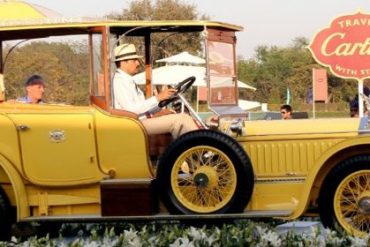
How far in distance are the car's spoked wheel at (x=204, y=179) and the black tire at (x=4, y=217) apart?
1.43 meters

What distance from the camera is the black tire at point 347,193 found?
6160 mm

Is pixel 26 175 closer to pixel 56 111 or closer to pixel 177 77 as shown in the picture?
pixel 56 111

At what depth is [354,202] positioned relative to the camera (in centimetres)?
623

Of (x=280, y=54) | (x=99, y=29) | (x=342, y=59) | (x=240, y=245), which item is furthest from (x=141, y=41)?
(x=280, y=54)

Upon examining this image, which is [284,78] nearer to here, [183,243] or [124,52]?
[124,52]

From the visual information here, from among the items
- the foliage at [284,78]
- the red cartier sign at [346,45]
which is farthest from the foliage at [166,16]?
the foliage at [284,78]

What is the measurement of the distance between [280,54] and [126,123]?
1852 inches

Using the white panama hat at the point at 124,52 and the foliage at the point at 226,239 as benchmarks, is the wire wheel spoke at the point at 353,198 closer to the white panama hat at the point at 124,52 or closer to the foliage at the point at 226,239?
the foliage at the point at 226,239

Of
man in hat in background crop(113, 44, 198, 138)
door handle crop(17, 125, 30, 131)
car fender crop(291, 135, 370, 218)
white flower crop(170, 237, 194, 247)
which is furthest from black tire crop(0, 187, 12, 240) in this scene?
white flower crop(170, 237, 194, 247)

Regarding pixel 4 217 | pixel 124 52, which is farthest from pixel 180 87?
pixel 4 217

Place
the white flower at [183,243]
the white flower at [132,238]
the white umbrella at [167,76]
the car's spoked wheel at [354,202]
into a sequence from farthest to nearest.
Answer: the white umbrella at [167,76] → the car's spoked wheel at [354,202] → the white flower at [132,238] → the white flower at [183,243]

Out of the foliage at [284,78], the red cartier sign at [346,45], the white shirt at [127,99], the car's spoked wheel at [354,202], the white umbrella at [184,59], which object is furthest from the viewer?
the foliage at [284,78]

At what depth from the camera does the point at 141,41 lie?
759 cm

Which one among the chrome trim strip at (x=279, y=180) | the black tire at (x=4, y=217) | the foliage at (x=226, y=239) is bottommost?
the black tire at (x=4, y=217)
